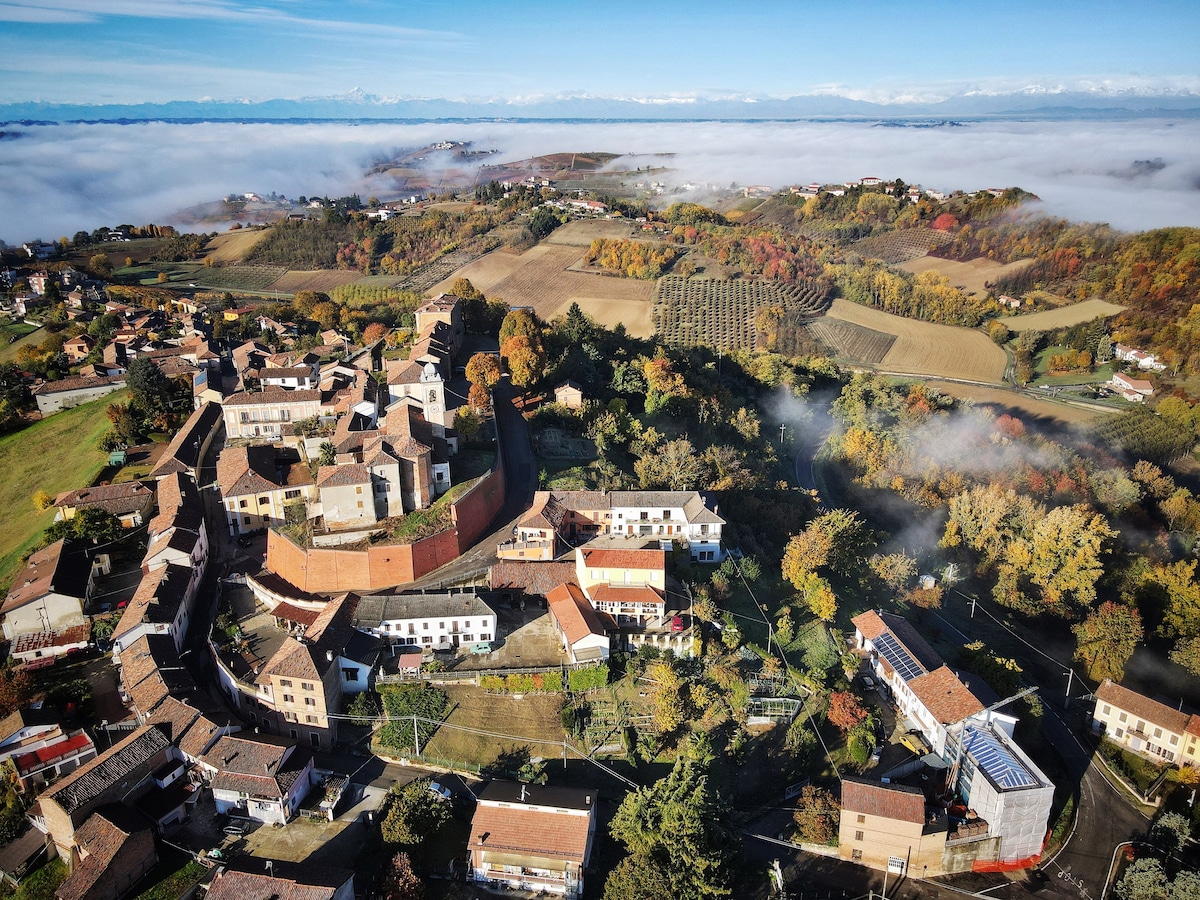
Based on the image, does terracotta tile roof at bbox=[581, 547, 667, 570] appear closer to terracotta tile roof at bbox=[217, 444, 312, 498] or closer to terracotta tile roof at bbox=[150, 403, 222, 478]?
terracotta tile roof at bbox=[217, 444, 312, 498]

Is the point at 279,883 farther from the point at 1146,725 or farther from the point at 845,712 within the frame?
the point at 1146,725

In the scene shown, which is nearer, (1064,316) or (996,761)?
(996,761)

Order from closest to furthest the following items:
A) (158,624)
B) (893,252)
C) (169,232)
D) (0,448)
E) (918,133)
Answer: (158,624) → (0,448) → (893,252) → (169,232) → (918,133)

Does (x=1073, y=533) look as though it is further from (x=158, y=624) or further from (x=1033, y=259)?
(x=1033, y=259)

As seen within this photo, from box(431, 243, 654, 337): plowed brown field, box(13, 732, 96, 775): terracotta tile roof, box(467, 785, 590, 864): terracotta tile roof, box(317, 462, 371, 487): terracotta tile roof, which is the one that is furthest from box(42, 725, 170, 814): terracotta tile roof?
box(431, 243, 654, 337): plowed brown field

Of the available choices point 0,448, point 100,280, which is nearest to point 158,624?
point 0,448

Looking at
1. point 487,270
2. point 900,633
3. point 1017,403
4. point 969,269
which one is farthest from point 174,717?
point 969,269
